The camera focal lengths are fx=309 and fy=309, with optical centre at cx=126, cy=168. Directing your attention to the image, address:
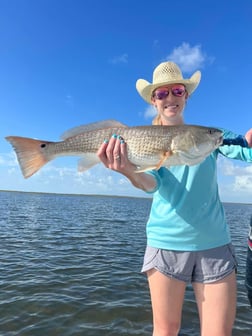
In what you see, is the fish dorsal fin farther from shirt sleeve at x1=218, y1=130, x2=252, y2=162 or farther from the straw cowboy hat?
shirt sleeve at x1=218, y1=130, x2=252, y2=162

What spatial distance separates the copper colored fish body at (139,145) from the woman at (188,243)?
0.46 feet

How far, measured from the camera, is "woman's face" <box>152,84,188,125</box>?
413cm

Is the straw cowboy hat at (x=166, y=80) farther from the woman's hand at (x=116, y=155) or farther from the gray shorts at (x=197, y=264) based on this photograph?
the gray shorts at (x=197, y=264)

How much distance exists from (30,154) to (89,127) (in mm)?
884

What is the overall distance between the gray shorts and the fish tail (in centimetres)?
197

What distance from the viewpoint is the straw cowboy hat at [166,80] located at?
13.9ft

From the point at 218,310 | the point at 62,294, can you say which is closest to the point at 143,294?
the point at 62,294

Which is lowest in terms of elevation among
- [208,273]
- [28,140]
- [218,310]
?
[218,310]

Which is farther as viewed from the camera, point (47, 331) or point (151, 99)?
point (47, 331)

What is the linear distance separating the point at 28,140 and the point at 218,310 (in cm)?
311

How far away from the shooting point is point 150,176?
12.3 ft

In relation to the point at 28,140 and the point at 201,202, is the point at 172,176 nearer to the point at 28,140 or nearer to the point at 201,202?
the point at 201,202

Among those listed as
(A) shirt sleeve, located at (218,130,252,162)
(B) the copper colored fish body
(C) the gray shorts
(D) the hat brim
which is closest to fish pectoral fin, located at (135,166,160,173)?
(B) the copper colored fish body

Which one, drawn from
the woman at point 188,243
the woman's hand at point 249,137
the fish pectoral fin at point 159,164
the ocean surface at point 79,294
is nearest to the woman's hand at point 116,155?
the woman at point 188,243
